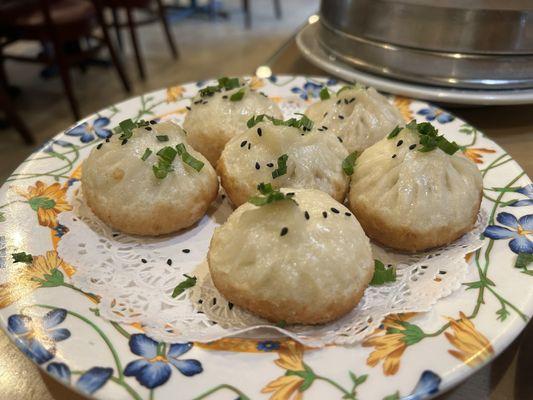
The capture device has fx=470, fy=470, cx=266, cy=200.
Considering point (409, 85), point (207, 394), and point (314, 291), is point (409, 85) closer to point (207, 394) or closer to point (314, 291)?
point (314, 291)

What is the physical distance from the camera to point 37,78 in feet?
22.9

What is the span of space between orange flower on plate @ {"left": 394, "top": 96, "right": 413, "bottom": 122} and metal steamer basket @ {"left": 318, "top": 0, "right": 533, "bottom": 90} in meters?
0.11

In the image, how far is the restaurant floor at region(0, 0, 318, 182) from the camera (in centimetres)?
589

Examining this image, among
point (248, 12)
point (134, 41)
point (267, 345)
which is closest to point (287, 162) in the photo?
point (267, 345)

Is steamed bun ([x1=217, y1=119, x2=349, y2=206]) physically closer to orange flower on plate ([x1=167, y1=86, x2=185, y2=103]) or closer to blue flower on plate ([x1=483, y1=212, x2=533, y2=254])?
blue flower on plate ([x1=483, y1=212, x2=533, y2=254])

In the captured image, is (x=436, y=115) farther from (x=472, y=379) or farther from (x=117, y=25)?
(x=117, y=25)

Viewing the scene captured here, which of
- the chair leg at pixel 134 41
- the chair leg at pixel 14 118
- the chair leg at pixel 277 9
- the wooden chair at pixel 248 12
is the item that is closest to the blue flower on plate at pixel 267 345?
the chair leg at pixel 14 118

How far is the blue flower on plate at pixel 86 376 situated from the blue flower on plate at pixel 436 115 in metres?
1.96

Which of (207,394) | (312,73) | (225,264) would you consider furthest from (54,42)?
(207,394)

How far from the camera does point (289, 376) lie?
1220 millimetres

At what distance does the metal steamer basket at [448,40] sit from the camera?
228 cm

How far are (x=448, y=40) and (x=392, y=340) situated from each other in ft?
5.64

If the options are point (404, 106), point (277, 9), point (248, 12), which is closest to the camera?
point (404, 106)

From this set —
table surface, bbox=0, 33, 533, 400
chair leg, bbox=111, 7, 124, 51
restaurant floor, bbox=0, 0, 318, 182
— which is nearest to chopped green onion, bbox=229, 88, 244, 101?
table surface, bbox=0, 33, 533, 400
